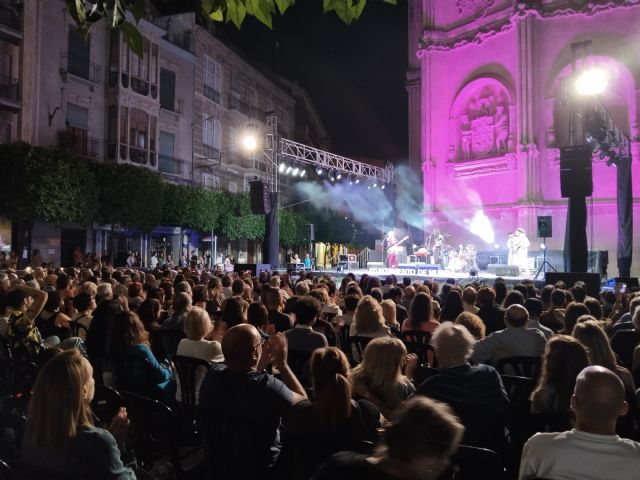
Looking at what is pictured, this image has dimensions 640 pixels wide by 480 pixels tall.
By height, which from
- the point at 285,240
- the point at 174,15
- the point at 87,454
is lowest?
the point at 87,454

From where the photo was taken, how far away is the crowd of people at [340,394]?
94.6 inches

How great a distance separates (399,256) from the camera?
88.4 feet

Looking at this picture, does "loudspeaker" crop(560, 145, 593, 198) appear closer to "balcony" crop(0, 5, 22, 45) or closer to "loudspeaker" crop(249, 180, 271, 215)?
"loudspeaker" crop(249, 180, 271, 215)

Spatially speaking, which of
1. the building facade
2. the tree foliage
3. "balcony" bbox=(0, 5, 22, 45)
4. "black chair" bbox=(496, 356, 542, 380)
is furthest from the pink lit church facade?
"black chair" bbox=(496, 356, 542, 380)

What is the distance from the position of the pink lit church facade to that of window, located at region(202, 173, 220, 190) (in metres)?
13.3

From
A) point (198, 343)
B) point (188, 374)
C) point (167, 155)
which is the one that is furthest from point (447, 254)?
point (188, 374)

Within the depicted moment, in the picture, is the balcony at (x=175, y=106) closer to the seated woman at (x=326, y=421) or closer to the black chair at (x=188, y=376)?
the black chair at (x=188, y=376)

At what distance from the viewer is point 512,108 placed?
87.7 feet

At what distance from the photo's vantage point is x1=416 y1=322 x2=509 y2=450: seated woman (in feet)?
11.5

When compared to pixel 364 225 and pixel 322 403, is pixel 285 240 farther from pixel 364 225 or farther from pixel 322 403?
pixel 322 403

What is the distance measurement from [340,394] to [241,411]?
0.71m

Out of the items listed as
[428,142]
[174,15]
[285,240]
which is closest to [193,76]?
[174,15]

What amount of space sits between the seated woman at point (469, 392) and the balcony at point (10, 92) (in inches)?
920

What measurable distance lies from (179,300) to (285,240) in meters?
30.5
